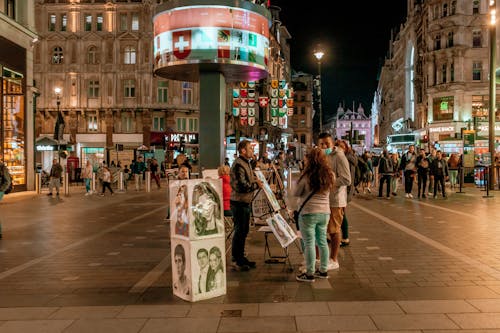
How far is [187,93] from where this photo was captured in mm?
47969

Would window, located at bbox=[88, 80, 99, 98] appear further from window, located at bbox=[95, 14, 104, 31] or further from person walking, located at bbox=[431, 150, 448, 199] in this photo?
person walking, located at bbox=[431, 150, 448, 199]

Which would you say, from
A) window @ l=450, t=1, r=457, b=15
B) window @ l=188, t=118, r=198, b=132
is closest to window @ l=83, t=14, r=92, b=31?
window @ l=188, t=118, r=198, b=132

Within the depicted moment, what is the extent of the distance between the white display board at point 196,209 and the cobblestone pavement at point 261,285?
2.69 ft

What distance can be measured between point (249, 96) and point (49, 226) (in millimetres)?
19886

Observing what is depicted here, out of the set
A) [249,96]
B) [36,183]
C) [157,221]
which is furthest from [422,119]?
[157,221]

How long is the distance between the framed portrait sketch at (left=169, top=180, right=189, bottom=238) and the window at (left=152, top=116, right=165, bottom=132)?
42.0 meters

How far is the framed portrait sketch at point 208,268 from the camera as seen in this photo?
593cm

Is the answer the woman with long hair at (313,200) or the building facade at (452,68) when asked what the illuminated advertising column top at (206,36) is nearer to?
the woman with long hair at (313,200)

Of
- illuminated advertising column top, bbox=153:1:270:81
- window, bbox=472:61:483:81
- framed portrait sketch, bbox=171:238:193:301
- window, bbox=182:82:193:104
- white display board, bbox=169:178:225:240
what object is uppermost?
window, bbox=472:61:483:81

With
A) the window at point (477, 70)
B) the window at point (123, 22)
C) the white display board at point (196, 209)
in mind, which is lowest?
the white display board at point (196, 209)

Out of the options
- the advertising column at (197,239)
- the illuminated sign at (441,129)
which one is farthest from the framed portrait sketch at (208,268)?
the illuminated sign at (441,129)

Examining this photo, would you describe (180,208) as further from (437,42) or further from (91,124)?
(437,42)

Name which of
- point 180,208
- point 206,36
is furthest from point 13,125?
point 180,208

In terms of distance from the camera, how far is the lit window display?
22234mm
